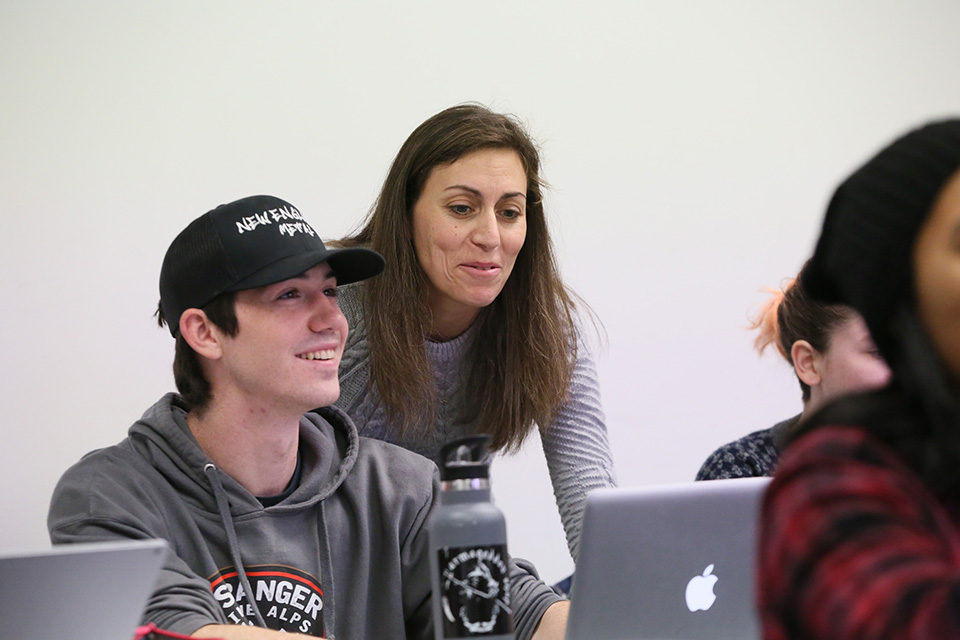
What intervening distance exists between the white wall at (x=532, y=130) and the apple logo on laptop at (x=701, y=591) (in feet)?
5.40

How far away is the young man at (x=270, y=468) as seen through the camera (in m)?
1.38

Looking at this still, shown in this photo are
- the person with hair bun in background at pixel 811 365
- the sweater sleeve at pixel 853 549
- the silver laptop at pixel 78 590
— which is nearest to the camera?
the sweater sleeve at pixel 853 549

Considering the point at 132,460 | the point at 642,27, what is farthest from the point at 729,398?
the point at 132,460

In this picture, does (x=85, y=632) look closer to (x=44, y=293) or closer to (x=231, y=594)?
(x=231, y=594)

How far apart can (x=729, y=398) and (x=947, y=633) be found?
102 inches

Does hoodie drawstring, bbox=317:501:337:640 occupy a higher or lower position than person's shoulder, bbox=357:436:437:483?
lower

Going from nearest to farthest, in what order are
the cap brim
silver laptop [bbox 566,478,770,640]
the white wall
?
silver laptop [bbox 566,478,770,640] < the cap brim < the white wall

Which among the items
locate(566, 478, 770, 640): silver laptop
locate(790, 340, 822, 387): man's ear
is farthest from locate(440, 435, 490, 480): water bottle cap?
locate(790, 340, 822, 387): man's ear

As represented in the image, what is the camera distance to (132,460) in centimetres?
142

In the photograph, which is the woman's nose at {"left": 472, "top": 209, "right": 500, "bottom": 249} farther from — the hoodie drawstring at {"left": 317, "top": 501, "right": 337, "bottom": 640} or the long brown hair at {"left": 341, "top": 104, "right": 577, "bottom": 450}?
the hoodie drawstring at {"left": 317, "top": 501, "right": 337, "bottom": 640}

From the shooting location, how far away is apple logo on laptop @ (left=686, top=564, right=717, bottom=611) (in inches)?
41.4

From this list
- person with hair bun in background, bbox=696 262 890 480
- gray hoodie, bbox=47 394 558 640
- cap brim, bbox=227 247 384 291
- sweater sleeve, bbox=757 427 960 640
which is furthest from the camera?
person with hair bun in background, bbox=696 262 890 480

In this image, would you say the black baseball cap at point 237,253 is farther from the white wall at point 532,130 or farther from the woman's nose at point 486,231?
the white wall at point 532,130

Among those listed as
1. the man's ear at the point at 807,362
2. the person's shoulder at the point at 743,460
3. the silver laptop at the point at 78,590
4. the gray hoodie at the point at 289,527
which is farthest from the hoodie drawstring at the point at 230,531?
the man's ear at the point at 807,362
